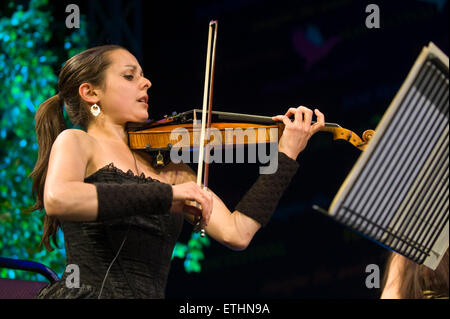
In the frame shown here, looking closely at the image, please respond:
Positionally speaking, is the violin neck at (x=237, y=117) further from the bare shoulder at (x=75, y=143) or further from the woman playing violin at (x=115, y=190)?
the bare shoulder at (x=75, y=143)

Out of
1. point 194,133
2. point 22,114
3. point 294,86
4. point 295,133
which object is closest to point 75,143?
point 194,133

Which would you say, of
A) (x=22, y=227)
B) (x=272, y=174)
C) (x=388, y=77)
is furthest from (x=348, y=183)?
(x=388, y=77)

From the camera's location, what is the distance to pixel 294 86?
4.50 m

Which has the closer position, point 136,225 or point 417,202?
point 417,202

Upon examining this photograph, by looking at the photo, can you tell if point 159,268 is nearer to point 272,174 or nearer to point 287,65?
point 272,174

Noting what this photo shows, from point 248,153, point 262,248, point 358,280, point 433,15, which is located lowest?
point 358,280

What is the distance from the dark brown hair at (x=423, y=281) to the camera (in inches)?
81.4

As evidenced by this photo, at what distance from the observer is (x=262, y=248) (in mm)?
4559

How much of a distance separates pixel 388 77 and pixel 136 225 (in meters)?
3.05

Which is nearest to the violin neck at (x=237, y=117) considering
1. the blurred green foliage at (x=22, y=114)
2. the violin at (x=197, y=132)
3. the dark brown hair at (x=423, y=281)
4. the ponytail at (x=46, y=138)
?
the violin at (x=197, y=132)

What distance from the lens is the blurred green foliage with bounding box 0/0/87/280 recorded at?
329 cm

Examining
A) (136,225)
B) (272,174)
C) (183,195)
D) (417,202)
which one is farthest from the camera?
(272,174)

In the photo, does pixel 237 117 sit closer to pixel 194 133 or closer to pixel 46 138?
pixel 194 133

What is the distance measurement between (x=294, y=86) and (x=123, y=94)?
2811mm
